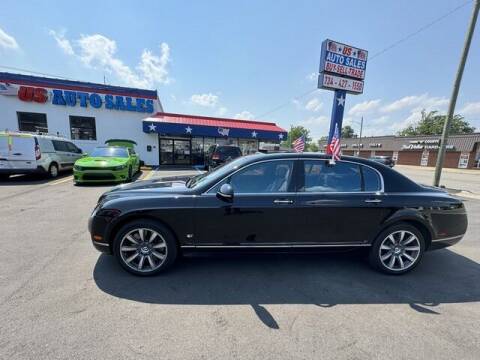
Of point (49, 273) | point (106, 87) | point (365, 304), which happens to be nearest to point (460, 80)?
point (365, 304)

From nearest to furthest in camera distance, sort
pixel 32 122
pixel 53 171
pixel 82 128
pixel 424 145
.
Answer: pixel 53 171 → pixel 32 122 → pixel 82 128 → pixel 424 145

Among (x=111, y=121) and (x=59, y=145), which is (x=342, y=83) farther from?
(x=111, y=121)

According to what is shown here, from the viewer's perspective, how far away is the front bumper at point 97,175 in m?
8.48

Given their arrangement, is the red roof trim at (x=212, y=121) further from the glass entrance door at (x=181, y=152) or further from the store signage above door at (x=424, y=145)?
the store signage above door at (x=424, y=145)

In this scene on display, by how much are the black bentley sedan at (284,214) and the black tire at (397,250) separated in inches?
0.5

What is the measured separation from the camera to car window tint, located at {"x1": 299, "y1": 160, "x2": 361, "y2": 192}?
3.15 metres

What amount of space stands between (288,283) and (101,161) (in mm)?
8633

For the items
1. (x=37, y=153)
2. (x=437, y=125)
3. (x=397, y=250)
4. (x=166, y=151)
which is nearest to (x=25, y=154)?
(x=37, y=153)

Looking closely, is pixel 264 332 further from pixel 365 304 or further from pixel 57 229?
pixel 57 229

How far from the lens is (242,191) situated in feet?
9.96

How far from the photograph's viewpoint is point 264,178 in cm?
313

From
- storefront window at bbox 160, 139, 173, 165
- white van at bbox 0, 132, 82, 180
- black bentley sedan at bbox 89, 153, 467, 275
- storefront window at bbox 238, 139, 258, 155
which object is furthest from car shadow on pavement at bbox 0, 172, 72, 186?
storefront window at bbox 238, 139, 258, 155

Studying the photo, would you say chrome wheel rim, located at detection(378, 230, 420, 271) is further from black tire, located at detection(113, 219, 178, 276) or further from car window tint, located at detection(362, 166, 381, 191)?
black tire, located at detection(113, 219, 178, 276)

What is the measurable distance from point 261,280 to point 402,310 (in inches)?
60.4
